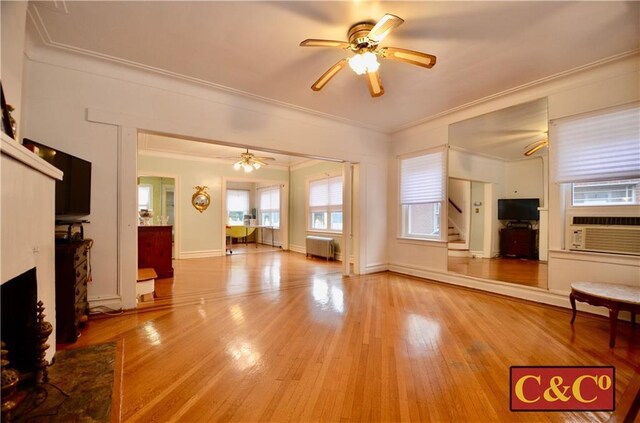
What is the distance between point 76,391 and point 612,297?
4334 mm

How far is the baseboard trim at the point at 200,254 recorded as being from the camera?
23.3 feet

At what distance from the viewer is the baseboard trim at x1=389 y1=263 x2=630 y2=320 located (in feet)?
10.8

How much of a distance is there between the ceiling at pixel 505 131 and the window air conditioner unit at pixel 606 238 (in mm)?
1623

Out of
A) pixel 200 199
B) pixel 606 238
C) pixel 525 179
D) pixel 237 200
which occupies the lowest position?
pixel 606 238

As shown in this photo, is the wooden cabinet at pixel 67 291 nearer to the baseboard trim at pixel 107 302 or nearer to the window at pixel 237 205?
the baseboard trim at pixel 107 302

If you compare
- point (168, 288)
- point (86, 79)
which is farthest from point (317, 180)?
point (86, 79)

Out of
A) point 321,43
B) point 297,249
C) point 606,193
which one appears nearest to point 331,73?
point 321,43

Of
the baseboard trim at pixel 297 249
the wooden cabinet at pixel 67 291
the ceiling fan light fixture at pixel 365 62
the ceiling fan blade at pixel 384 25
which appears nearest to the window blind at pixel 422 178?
the ceiling fan light fixture at pixel 365 62

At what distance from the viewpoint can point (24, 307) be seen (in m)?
1.72

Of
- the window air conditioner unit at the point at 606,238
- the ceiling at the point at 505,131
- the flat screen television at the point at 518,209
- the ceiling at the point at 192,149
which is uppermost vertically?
the ceiling at the point at 505,131

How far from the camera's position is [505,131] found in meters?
5.29

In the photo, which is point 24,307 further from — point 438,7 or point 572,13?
point 572,13

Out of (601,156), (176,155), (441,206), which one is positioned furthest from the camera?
(176,155)

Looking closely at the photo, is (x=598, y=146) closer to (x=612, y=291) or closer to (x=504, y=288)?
(x=612, y=291)
